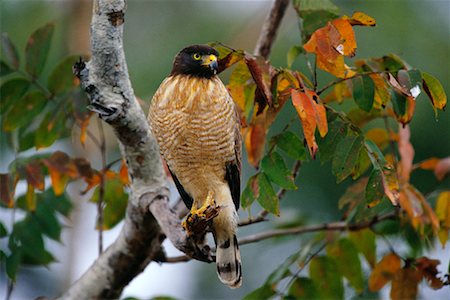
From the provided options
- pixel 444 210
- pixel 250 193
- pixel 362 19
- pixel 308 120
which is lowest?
pixel 444 210

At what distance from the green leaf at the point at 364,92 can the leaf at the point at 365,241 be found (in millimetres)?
1240

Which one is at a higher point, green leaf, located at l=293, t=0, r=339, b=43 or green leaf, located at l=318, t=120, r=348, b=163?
green leaf, located at l=293, t=0, r=339, b=43

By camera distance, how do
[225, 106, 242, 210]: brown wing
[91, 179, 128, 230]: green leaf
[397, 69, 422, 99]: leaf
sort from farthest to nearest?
[91, 179, 128, 230]: green leaf
[225, 106, 242, 210]: brown wing
[397, 69, 422, 99]: leaf

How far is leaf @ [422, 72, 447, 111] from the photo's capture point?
3.54 metres

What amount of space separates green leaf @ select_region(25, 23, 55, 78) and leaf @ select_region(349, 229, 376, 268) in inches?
83.3

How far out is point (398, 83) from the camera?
11.7 ft

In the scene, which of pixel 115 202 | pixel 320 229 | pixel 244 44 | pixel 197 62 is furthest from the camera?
pixel 244 44

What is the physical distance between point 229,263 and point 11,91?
1.62m

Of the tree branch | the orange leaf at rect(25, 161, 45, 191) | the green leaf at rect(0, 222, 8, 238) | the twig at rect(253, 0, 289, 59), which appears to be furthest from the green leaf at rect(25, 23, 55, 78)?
the twig at rect(253, 0, 289, 59)

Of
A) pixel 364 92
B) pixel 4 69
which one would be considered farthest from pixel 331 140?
pixel 4 69

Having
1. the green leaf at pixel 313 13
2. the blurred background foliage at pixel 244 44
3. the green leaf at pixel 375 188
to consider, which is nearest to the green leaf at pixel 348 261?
the green leaf at pixel 375 188

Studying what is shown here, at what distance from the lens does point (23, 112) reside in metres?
4.55

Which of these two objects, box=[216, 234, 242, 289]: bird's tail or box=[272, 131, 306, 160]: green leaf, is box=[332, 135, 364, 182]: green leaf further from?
box=[216, 234, 242, 289]: bird's tail

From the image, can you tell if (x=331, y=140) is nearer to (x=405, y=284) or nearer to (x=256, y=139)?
(x=256, y=139)
